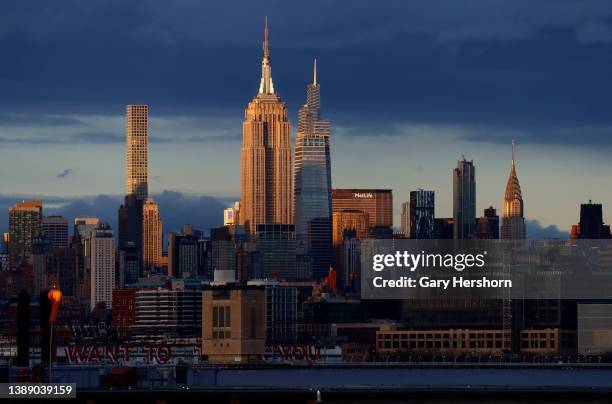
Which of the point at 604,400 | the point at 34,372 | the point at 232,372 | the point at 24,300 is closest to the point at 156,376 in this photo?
the point at 24,300

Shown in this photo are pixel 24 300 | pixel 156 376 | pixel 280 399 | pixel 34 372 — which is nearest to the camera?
pixel 280 399

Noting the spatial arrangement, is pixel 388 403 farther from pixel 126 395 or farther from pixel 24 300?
pixel 24 300

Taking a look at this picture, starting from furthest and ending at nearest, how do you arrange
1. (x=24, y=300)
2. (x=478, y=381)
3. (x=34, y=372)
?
(x=478, y=381) → (x=24, y=300) → (x=34, y=372)

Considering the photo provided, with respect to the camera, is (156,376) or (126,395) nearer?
(126,395)

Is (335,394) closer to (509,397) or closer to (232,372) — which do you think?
(509,397)

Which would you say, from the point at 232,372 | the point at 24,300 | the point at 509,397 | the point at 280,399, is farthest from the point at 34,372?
the point at 232,372

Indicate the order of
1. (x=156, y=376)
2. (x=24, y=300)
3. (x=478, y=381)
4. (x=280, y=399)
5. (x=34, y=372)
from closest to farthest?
(x=280, y=399)
(x=34, y=372)
(x=24, y=300)
(x=156, y=376)
(x=478, y=381)

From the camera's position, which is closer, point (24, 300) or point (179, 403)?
point (179, 403)

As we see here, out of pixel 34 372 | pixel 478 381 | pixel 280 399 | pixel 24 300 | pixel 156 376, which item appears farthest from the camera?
pixel 478 381

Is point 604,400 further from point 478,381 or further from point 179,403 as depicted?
point 478,381
